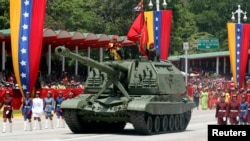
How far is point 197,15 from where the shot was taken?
99938 mm

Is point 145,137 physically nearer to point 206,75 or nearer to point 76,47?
point 76,47

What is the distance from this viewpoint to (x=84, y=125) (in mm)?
25109

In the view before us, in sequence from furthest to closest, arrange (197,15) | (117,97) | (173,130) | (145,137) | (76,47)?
1. (197,15)
2. (76,47)
3. (173,130)
4. (117,97)
5. (145,137)

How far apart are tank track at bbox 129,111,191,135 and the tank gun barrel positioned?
6.45ft

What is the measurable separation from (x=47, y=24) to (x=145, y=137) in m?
42.6

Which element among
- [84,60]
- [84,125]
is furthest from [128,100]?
[84,125]

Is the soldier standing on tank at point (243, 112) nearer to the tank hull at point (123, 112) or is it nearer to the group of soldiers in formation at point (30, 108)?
the tank hull at point (123, 112)

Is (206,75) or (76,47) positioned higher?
(76,47)

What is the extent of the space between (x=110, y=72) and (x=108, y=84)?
0.50m

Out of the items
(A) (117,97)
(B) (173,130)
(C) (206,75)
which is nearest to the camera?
(A) (117,97)

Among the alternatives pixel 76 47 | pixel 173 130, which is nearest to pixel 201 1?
pixel 76 47

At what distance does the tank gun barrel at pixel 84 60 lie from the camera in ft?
72.5

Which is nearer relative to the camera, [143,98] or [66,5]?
[143,98]

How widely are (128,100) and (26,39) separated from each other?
338 inches
